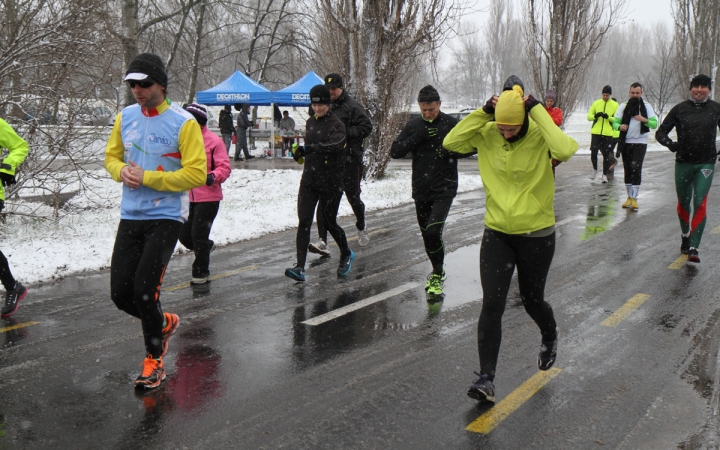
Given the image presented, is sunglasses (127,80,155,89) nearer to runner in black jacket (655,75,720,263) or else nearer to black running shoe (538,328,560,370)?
black running shoe (538,328,560,370)

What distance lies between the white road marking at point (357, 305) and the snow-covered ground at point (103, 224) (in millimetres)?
3374

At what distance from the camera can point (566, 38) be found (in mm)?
24938

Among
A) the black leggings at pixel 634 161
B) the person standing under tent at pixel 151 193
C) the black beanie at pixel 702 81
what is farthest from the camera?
the black leggings at pixel 634 161

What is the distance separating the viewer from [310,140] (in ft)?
24.7

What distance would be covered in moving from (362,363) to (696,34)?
37252 mm

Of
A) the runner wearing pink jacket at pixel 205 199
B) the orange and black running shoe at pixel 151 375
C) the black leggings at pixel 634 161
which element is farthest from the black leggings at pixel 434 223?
the black leggings at pixel 634 161

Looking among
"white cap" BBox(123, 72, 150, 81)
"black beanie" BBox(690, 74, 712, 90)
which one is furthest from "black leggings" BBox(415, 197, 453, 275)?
"black beanie" BBox(690, 74, 712, 90)

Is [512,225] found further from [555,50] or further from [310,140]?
[555,50]

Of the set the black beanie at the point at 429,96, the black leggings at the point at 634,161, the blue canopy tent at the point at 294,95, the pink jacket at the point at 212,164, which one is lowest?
the black leggings at the point at 634,161

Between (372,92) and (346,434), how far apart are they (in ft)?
45.3

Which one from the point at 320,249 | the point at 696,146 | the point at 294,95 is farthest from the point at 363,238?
the point at 294,95

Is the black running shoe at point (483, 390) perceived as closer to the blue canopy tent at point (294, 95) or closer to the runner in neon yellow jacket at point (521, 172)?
the runner in neon yellow jacket at point (521, 172)

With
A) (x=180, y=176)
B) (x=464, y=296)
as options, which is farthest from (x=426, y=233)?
(x=180, y=176)

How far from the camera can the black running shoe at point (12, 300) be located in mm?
6203
